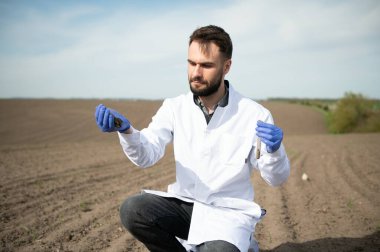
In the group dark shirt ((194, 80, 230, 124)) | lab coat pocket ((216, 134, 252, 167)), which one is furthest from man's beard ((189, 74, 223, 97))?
lab coat pocket ((216, 134, 252, 167))

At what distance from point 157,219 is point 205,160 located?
2.02 ft

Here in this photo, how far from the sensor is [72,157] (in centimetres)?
868

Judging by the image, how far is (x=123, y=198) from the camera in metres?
5.15

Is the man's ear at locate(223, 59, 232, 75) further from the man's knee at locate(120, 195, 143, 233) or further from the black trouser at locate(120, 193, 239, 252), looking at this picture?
the man's knee at locate(120, 195, 143, 233)

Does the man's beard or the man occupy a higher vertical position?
the man's beard

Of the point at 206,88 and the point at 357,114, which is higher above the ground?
the point at 206,88

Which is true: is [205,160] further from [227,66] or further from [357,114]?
[357,114]

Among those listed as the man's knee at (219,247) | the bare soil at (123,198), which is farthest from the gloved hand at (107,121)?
the bare soil at (123,198)

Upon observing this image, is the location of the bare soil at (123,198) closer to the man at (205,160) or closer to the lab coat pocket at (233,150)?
the man at (205,160)

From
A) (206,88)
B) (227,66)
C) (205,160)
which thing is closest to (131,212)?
(205,160)

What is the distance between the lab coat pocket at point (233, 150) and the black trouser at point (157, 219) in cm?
49

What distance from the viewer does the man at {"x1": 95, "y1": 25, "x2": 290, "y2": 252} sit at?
2549 mm

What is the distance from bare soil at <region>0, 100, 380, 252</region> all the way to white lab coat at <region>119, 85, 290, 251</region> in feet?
3.64

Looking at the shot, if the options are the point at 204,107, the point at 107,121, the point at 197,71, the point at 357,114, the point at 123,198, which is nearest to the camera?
the point at 107,121
